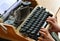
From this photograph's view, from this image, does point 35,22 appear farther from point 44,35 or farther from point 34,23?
point 44,35

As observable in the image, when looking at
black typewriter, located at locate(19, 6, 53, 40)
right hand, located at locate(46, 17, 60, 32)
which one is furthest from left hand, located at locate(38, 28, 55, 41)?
right hand, located at locate(46, 17, 60, 32)

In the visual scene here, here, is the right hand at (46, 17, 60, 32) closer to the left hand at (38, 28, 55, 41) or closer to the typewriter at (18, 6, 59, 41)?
the typewriter at (18, 6, 59, 41)

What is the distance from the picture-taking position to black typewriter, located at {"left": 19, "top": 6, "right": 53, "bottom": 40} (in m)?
1.35

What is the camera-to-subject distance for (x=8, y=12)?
1.49 metres

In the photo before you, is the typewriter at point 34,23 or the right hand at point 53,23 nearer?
the typewriter at point 34,23

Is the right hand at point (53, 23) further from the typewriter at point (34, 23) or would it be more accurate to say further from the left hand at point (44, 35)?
the left hand at point (44, 35)

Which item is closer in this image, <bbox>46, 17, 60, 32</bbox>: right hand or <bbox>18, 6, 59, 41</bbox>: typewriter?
<bbox>18, 6, 59, 41</bbox>: typewriter

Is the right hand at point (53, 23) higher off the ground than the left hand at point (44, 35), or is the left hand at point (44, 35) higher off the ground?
the right hand at point (53, 23)

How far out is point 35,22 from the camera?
4.89 ft

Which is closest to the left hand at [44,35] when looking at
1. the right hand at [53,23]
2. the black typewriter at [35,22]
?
the black typewriter at [35,22]

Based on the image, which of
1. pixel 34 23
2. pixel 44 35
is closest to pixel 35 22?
pixel 34 23

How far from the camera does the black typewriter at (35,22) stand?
53.1 inches

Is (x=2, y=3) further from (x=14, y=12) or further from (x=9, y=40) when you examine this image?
(x=9, y=40)

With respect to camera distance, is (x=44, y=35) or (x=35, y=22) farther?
(x=35, y=22)
